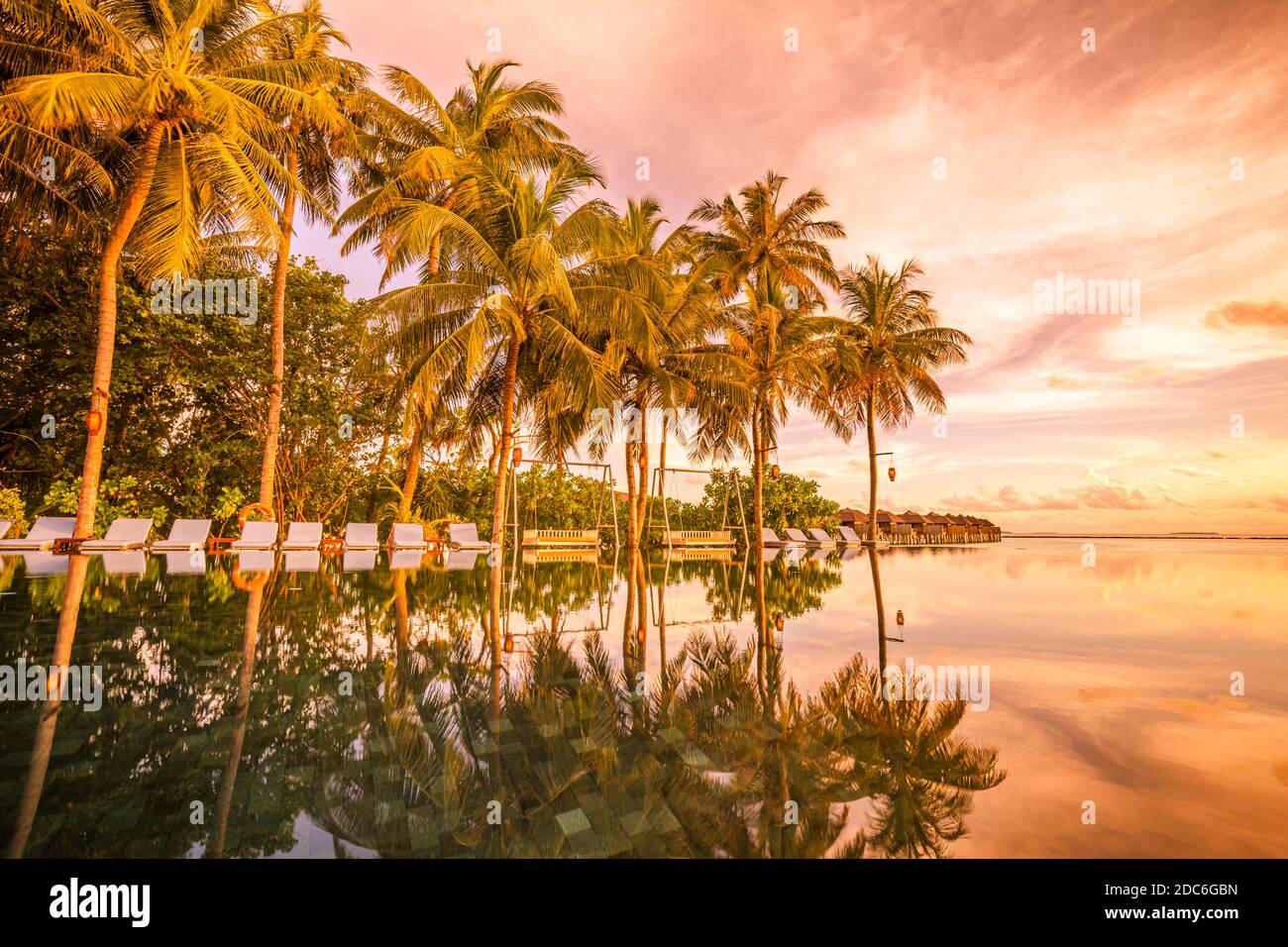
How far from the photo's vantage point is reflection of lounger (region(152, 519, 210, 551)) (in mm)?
13992

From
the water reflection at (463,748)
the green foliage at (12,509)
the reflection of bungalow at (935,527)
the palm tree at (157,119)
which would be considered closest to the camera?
the water reflection at (463,748)

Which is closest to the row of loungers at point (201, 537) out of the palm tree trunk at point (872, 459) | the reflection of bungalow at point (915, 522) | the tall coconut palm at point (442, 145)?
the tall coconut palm at point (442, 145)

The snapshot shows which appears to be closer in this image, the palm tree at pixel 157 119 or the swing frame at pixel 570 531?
the palm tree at pixel 157 119

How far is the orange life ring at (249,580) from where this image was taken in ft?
24.9

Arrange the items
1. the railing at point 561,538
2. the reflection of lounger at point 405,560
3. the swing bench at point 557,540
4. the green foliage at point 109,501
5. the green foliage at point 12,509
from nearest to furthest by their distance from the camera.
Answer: the reflection of lounger at point 405,560 < the green foliage at point 12,509 < the green foliage at point 109,501 < the swing bench at point 557,540 < the railing at point 561,538

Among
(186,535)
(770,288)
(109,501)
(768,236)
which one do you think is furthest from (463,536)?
(768,236)

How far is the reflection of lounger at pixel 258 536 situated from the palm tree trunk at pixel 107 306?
302cm

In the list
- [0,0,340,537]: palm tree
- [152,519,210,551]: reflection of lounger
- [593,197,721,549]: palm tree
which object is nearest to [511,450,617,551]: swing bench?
[593,197,721,549]: palm tree

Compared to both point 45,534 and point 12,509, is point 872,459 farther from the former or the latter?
point 12,509

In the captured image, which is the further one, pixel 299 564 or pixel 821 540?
pixel 821 540

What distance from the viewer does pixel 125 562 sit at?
1072 centimetres

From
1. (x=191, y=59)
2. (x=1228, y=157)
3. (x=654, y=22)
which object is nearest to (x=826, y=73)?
(x=654, y=22)

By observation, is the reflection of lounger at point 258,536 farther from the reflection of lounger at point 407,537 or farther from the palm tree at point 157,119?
the palm tree at point 157,119

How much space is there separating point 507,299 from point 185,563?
8.22 metres
